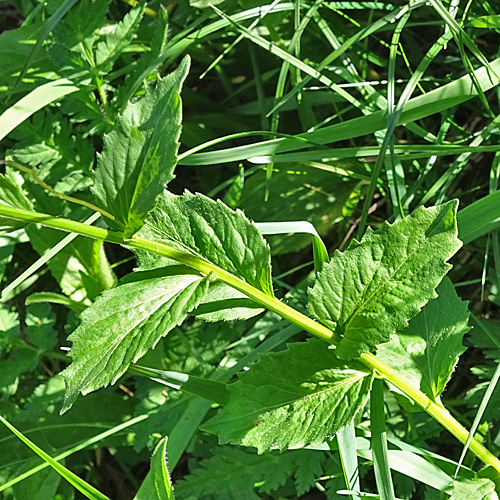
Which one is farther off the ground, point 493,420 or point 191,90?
point 191,90

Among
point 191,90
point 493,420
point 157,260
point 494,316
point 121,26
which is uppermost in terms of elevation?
point 121,26

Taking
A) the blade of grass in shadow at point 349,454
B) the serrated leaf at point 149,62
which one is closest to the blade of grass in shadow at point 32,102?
the serrated leaf at point 149,62

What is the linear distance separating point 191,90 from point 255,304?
1152 mm

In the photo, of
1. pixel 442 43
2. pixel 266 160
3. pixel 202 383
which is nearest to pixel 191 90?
pixel 266 160

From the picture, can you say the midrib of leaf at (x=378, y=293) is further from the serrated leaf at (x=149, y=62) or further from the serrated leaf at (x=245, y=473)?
the serrated leaf at (x=149, y=62)

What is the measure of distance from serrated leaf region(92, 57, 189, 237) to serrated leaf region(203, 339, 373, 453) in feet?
1.12

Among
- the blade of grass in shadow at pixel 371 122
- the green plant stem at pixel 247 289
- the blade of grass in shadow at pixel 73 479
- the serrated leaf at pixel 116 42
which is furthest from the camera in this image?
the serrated leaf at pixel 116 42

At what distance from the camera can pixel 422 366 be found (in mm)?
1124

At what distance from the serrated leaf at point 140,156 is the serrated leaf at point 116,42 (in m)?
0.81

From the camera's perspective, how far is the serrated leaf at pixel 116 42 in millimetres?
1588

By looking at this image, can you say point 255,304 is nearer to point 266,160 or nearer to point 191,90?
point 266,160

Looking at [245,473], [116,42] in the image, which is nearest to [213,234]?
[245,473]

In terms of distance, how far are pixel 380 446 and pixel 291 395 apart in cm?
20

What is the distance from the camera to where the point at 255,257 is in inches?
38.6
